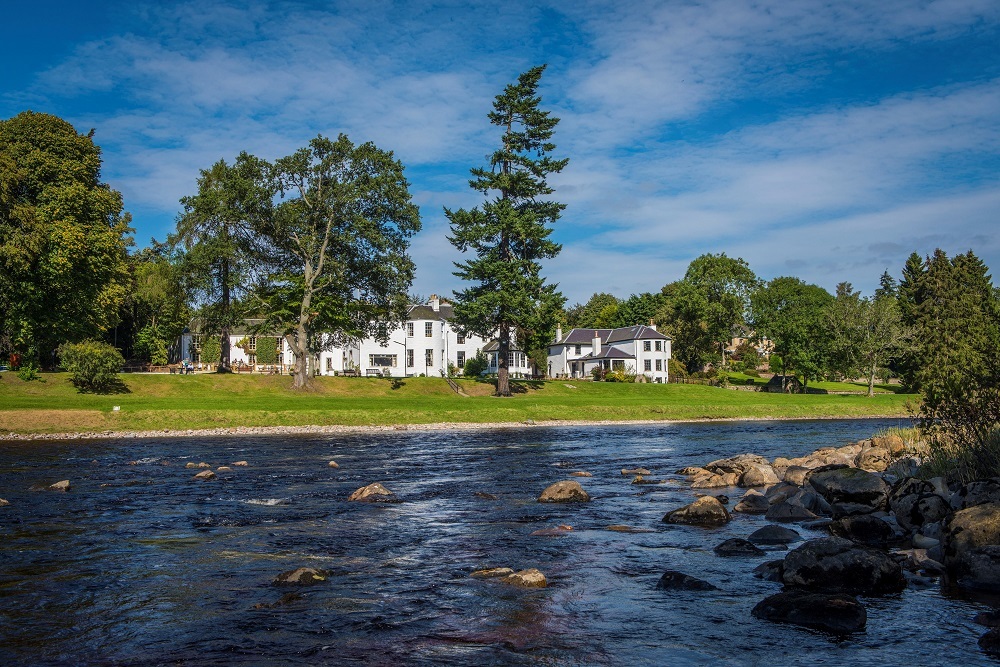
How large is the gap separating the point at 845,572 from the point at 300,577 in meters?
8.67

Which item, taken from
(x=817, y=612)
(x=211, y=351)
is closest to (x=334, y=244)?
(x=211, y=351)

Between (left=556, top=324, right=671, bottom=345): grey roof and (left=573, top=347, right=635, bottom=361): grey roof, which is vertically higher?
(left=556, top=324, right=671, bottom=345): grey roof

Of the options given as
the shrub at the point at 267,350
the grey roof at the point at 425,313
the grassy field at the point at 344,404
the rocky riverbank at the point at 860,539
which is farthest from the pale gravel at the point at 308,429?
the shrub at the point at 267,350

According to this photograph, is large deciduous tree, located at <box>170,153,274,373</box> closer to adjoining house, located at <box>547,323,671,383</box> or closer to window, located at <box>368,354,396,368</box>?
window, located at <box>368,354,396,368</box>

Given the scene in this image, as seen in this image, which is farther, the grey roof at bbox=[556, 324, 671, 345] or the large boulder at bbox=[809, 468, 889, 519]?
the grey roof at bbox=[556, 324, 671, 345]

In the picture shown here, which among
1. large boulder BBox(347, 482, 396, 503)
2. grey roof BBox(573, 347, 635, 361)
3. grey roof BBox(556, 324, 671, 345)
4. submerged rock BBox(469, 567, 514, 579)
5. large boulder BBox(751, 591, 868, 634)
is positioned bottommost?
large boulder BBox(347, 482, 396, 503)

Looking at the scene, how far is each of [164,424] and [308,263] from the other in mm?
25252

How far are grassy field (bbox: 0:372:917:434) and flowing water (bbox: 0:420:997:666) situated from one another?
20216mm

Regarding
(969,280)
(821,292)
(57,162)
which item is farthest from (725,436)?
(821,292)

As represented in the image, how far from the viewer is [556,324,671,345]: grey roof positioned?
360 ft

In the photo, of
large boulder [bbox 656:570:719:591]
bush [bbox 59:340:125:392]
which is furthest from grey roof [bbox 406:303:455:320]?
large boulder [bbox 656:570:719:591]

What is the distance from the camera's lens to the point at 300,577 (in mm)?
12234

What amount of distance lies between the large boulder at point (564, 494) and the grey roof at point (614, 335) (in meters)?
89.9

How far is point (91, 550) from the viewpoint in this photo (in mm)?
14602
